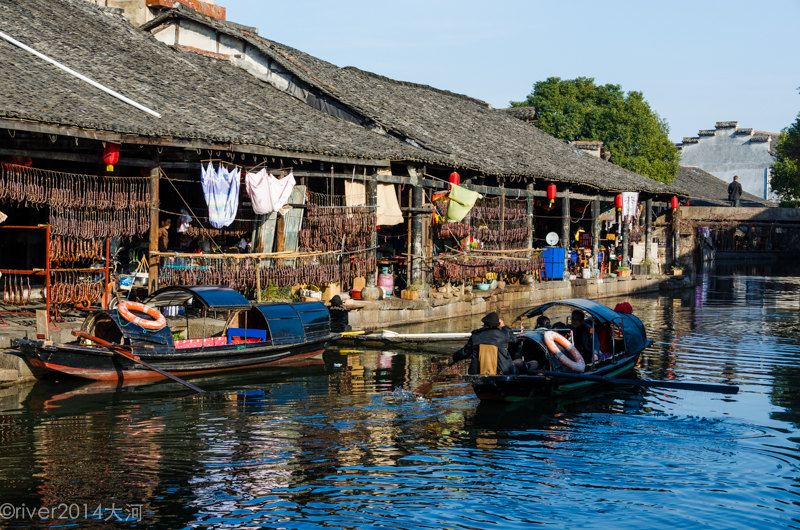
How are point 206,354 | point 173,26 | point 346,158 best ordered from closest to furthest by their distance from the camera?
point 206,354 → point 346,158 → point 173,26

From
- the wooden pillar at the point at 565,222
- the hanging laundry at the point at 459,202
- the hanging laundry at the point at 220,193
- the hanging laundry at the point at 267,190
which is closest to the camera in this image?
the hanging laundry at the point at 220,193

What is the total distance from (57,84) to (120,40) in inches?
243

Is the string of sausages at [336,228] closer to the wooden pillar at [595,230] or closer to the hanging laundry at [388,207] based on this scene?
the hanging laundry at [388,207]

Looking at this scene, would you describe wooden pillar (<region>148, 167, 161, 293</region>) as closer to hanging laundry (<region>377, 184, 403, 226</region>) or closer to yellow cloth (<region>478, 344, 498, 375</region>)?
hanging laundry (<region>377, 184, 403, 226</region>)

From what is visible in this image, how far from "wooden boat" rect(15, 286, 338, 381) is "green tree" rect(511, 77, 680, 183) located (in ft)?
121

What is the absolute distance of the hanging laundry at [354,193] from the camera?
81.0ft

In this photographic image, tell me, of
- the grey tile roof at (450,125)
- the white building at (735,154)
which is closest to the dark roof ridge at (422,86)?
the grey tile roof at (450,125)

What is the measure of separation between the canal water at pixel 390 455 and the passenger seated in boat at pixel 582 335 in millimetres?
925

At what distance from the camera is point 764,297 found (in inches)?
1394

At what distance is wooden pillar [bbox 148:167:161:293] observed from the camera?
1991 cm

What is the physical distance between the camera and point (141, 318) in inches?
653

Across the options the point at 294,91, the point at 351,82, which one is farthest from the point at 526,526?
the point at 351,82

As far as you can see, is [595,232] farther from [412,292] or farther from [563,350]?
[563,350]

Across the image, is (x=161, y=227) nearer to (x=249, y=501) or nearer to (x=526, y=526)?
(x=249, y=501)
